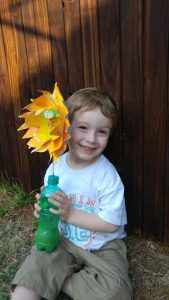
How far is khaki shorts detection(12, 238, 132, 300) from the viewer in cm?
208

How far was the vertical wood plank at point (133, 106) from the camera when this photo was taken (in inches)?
84.5

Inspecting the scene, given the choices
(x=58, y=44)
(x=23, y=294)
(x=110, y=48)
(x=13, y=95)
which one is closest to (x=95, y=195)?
(x=23, y=294)

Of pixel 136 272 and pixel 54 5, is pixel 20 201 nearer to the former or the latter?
pixel 136 272

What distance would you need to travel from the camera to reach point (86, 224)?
223cm

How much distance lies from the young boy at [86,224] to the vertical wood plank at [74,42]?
0.24 meters

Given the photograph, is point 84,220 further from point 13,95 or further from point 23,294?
point 13,95

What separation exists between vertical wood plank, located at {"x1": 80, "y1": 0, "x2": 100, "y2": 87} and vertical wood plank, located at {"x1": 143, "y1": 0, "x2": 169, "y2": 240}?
1.03 ft

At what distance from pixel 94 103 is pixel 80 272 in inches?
36.9

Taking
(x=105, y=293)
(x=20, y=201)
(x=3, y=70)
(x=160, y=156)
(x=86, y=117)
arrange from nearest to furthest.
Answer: (x=105, y=293), (x=86, y=117), (x=160, y=156), (x=3, y=70), (x=20, y=201)

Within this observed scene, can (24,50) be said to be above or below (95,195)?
above

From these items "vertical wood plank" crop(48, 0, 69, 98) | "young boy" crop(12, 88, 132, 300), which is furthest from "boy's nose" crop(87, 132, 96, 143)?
"vertical wood plank" crop(48, 0, 69, 98)

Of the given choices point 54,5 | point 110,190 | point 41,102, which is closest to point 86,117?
point 41,102

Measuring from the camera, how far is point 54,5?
2418 millimetres

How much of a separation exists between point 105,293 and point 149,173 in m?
0.76
